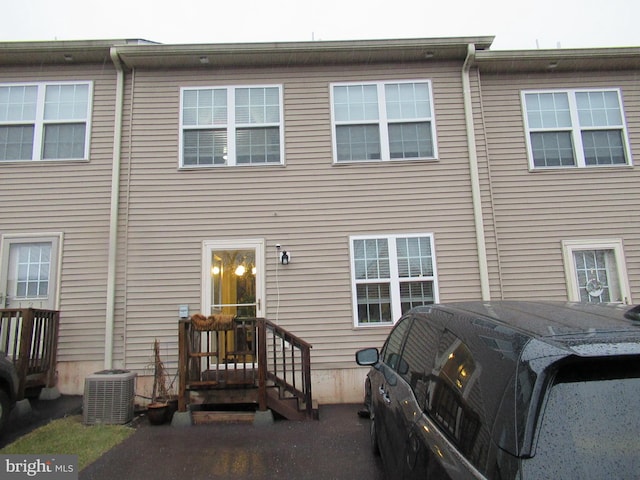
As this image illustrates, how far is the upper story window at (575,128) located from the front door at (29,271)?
26.8ft

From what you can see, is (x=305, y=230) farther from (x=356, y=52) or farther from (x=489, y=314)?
(x=489, y=314)

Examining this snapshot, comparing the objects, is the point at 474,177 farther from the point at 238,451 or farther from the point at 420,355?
the point at 238,451

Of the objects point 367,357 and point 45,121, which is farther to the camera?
point 45,121

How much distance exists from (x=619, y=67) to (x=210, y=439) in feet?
29.4

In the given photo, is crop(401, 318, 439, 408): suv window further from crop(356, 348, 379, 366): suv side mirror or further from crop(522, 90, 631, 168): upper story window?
crop(522, 90, 631, 168): upper story window

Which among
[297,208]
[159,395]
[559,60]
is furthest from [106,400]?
[559,60]

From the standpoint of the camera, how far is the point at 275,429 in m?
4.95

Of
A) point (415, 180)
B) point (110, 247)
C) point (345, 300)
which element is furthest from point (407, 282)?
point (110, 247)

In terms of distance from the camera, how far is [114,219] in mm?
6664

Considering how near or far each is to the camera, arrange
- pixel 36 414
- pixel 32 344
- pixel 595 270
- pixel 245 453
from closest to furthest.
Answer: pixel 245 453, pixel 36 414, pixel 32 344, pixel 595 270

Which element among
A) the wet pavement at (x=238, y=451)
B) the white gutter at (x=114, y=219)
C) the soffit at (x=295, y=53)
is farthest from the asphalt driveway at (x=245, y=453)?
the soffit at (x=295, y=53)

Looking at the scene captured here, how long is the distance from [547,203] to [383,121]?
313cm

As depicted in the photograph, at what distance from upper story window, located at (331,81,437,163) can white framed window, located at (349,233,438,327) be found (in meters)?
1.50

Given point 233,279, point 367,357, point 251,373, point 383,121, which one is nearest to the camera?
point 367,357
